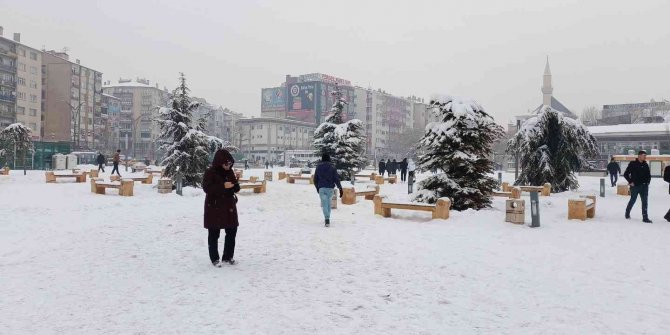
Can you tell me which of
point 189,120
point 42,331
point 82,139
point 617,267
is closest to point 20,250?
point 42,331

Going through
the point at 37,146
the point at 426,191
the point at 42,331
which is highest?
the point at 37,146

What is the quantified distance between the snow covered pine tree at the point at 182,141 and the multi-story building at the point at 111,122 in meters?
83.0

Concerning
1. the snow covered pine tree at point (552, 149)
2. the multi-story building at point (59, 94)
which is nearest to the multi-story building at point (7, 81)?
the multi-story building at point (59, 94)

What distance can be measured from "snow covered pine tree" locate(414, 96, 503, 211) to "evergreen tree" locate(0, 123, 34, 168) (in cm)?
2819

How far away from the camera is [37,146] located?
4169cm

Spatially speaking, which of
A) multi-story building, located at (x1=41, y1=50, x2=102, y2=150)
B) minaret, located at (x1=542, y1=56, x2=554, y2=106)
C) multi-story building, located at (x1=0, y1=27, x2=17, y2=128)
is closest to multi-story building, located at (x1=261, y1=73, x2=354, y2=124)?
minaret, located at (x1=542, y1=56, x2=554, y2=106)

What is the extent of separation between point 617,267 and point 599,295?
187 cm

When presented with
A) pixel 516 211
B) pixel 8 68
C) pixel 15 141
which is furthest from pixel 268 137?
pixel 516 211

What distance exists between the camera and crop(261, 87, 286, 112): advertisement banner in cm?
13100

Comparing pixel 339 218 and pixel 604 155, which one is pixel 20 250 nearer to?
pixel 339 218

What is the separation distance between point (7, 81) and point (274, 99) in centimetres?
6888

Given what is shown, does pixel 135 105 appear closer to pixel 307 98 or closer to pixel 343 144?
pixel 307 98

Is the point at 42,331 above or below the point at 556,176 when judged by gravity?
below

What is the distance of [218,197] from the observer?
6.62m
